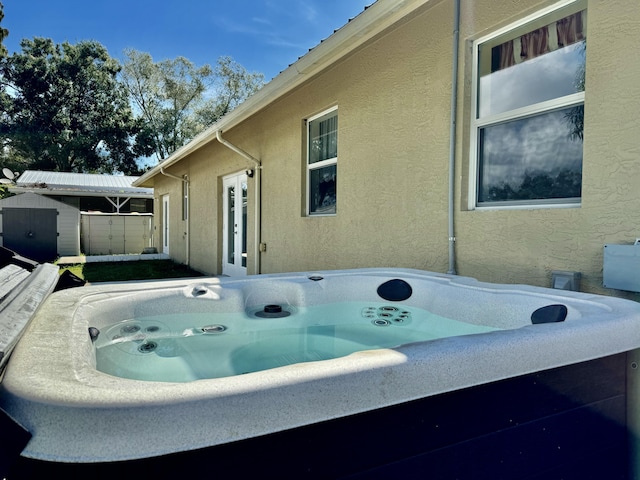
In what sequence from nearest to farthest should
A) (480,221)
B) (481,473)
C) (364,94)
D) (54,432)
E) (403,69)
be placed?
(54,432) → (481,473) → (480,221) → (403,69) → (364,94)

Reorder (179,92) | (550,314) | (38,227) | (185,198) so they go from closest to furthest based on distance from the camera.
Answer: (550,314) → (185,198) → (38,227) → (179,92)

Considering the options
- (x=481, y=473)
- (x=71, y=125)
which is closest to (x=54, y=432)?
(x=481, y=473)

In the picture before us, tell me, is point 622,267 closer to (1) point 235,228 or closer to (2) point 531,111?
(2) point 531,111

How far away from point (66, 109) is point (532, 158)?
2822cm

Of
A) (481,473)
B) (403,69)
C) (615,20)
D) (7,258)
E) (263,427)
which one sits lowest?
(481,473)

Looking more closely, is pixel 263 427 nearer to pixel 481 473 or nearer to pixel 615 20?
pixel 481 473

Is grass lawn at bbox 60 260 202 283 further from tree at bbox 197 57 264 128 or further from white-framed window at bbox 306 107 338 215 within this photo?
tree at bbox 197 57 264 128

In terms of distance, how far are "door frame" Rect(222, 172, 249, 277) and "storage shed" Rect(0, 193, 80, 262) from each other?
8.07 meters

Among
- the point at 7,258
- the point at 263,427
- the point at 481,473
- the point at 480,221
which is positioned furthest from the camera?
the point at 480,221

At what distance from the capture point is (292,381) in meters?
0.93

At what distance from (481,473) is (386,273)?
2.05 metres

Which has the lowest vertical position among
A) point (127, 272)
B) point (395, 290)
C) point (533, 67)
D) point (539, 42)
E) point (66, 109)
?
point (127, 272)

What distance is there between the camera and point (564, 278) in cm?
243

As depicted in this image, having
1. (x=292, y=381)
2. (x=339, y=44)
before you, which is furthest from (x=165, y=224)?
(x=292, y=381)
